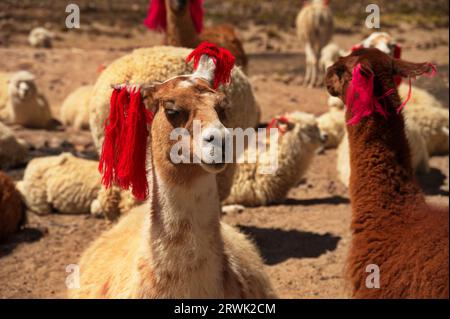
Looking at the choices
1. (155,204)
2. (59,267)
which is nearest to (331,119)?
(59,267)

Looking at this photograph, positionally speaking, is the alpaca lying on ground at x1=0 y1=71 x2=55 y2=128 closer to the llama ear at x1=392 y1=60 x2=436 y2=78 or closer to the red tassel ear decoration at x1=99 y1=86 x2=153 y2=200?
the red tassel ear decoration at x1=99 y1=86 x2=153 y2=200

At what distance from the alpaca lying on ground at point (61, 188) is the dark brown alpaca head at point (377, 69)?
3547 mm

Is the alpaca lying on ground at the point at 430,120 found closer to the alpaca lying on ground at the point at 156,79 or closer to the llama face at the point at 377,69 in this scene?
the alpaca lying on ground at the point at 156,79

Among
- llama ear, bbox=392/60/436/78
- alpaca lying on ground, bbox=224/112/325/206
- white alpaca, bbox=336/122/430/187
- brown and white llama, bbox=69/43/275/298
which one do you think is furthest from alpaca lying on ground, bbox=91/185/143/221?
white alpaca, bbox=336/122/430/187

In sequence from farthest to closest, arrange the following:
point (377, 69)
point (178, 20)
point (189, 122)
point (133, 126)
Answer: point (178, 20), point (377, 69), point (133, 126), point (189, 122)

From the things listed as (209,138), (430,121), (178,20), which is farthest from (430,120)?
(209,138)

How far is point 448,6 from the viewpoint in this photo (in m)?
29.2

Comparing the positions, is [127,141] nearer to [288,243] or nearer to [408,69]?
[408,69]

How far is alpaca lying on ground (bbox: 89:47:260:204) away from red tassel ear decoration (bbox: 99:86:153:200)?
6.62 feet

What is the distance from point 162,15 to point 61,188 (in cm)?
238

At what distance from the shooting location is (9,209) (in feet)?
20.5

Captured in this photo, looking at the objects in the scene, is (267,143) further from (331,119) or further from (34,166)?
(34,166)

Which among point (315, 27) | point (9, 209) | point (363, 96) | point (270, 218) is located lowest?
point (270, 218)

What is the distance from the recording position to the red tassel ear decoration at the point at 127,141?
11.0ft
